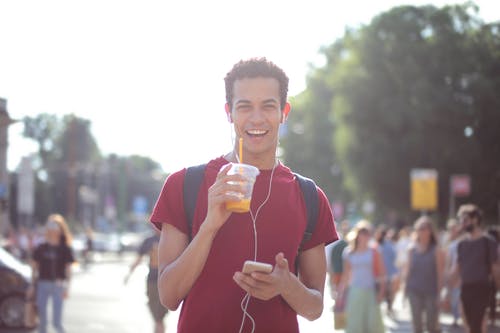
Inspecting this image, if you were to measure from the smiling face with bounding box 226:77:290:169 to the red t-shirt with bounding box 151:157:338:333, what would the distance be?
0.08m

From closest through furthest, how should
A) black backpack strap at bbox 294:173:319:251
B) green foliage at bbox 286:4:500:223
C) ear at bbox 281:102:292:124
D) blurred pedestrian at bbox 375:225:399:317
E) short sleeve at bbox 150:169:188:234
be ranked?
short sleeve at bbox 150:169:188:234
black backpack strap at bbox 294:173:319:251
ear at bbox 281:102:292:124
blurred pedestrian at bbox 375:225:399:317
green foliage at bbox 286:4:500:223

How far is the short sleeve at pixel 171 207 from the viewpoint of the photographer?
3652mm

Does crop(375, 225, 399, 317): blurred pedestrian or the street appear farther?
crop(375, 225, 399, 317): blurred pedestrian

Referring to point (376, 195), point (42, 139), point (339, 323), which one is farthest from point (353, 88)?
point (42, 139)

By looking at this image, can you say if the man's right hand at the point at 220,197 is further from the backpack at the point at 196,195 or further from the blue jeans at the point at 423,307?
the blue jeans at the point at 423,307

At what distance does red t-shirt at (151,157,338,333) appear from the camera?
355 cm

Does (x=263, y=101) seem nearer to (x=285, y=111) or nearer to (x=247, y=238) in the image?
(x=285, y=111)

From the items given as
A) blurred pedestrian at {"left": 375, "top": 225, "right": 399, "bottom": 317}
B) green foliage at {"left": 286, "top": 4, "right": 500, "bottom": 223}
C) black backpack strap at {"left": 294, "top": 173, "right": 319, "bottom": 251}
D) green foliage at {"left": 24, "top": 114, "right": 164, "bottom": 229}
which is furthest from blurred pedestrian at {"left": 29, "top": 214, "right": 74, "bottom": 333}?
green foliage at {"left": 24, "top": 114, "right": 164, "bottom": 229}

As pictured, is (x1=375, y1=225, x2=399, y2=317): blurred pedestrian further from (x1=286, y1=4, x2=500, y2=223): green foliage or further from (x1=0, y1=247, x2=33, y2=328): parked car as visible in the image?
(x1=286, y1=4, x2=500, y2=223): green foliage

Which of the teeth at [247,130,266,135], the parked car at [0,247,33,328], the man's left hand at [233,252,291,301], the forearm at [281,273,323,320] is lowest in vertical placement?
the parked car at [0,247,33,328]

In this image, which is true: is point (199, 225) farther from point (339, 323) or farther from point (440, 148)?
point (440, 148)

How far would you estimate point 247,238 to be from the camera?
3555mm

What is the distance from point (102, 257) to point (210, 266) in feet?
224

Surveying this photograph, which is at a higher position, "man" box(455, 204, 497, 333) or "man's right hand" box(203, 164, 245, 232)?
"man's right hand" box(203, 164, 245, 232)
